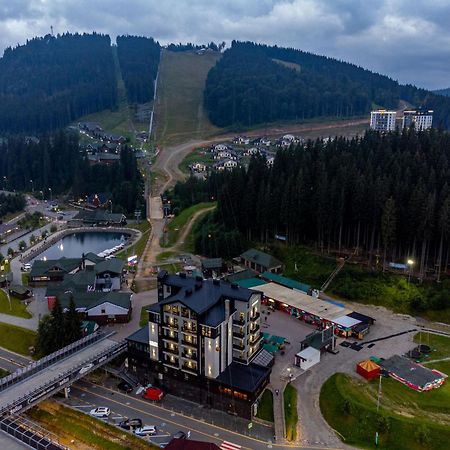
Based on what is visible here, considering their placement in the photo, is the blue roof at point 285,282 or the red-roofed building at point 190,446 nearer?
the red-roofed building at point 190,446

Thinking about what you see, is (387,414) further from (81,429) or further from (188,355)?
(81,429)

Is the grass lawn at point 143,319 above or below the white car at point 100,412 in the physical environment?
above

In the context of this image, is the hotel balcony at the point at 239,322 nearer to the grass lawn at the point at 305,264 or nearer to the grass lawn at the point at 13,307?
the grass lawn at the point at 305,264

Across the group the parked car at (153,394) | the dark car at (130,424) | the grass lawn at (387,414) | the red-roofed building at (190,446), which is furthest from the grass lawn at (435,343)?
the dark car at (130,424)

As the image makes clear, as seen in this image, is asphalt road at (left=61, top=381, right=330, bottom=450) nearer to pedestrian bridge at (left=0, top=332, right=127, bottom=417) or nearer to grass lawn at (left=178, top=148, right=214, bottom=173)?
pedestrian bridge at (left=0, top=332, right=127, bottom=417)

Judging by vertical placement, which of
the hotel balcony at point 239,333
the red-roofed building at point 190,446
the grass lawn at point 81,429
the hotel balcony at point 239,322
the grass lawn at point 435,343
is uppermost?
the hotel balcony at point 239,322

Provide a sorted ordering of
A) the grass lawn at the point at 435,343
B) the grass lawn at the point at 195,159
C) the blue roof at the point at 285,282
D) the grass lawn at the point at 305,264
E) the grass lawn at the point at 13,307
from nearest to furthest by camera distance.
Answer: the grass lawn at the point at 435,343, the grass lawn at the point at 13,307, the blue roof at the point at 285,282, the grass lawn at the point at 305,264, the grass lawn at the point at 195,159
